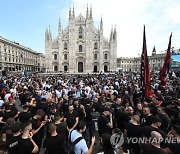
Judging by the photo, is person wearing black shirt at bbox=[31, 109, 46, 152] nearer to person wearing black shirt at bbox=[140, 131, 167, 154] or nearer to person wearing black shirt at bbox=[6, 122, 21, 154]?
person wearing black shirt at bbox=[6, 122, 21, 154]

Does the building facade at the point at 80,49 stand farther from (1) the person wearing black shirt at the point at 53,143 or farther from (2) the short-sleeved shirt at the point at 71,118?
(1) the person wearing black shirt at the point at 53,143

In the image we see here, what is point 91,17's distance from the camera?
2264 inches

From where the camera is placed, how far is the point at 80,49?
193 ft

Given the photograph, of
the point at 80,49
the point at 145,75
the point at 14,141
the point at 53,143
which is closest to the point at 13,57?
the point at 80,49

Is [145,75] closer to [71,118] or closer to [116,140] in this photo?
[71,118]

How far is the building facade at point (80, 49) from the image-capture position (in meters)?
57.0

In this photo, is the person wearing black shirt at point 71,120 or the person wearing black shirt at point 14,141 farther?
the person wearing black shirt at point 71,120

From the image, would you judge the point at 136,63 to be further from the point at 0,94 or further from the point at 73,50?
the point at 0,94

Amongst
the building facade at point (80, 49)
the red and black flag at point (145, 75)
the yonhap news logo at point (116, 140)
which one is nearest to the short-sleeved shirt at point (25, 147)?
the yonhap news logo at point (116, 140)

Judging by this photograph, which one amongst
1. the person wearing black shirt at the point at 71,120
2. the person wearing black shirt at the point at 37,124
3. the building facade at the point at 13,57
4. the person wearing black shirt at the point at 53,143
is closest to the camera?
the person wearing black shirt at the point at 53,143

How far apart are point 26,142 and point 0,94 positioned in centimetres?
665

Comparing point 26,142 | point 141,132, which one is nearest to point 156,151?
point 141,132

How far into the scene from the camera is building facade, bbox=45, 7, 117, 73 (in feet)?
187

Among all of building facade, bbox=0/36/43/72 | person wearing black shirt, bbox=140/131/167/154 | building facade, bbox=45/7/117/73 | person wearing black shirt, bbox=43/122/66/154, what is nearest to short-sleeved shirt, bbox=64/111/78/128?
person wearing black shirt, bbox=43/122/66/154
